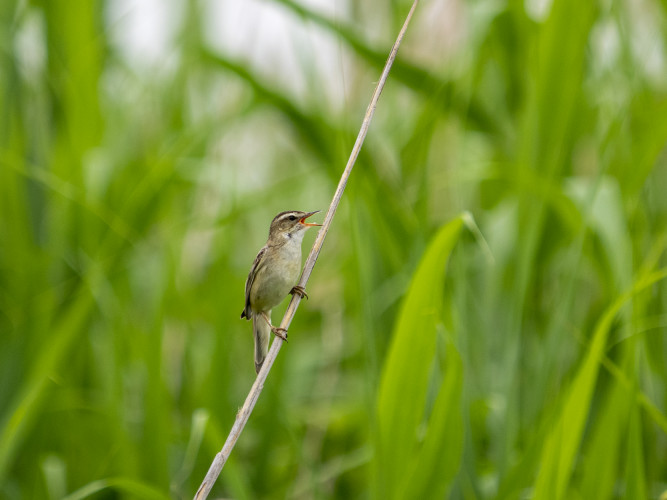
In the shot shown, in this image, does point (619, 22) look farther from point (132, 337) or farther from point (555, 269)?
point (132, 337)

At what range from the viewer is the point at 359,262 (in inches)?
76.8

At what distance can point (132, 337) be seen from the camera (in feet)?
8.55

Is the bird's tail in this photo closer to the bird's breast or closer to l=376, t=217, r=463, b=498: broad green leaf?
the bird's breast

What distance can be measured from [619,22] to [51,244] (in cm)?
217

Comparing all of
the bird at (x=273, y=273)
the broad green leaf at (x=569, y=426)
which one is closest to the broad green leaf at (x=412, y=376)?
the broad green leaf at (x=569, y=426)

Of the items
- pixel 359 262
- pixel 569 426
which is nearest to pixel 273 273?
pixel 359 262

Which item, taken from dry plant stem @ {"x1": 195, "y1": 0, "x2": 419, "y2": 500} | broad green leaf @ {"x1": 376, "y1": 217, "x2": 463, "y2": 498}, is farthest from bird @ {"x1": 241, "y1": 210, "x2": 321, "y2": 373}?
dry plant stem @ {"x1": 195, "y1": 0, "x2": 419, "y2": 500}

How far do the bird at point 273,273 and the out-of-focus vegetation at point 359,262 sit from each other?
4.3 inches

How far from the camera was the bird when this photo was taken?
93.6 inches

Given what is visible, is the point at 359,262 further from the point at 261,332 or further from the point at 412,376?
the point at 261,332

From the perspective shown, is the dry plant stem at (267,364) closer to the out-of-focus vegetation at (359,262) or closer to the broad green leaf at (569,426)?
the out-of-focus vegetation at (359,262)

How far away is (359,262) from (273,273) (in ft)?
1.80

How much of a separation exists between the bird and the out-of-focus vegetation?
0.36 ft

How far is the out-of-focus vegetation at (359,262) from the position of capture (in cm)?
193
